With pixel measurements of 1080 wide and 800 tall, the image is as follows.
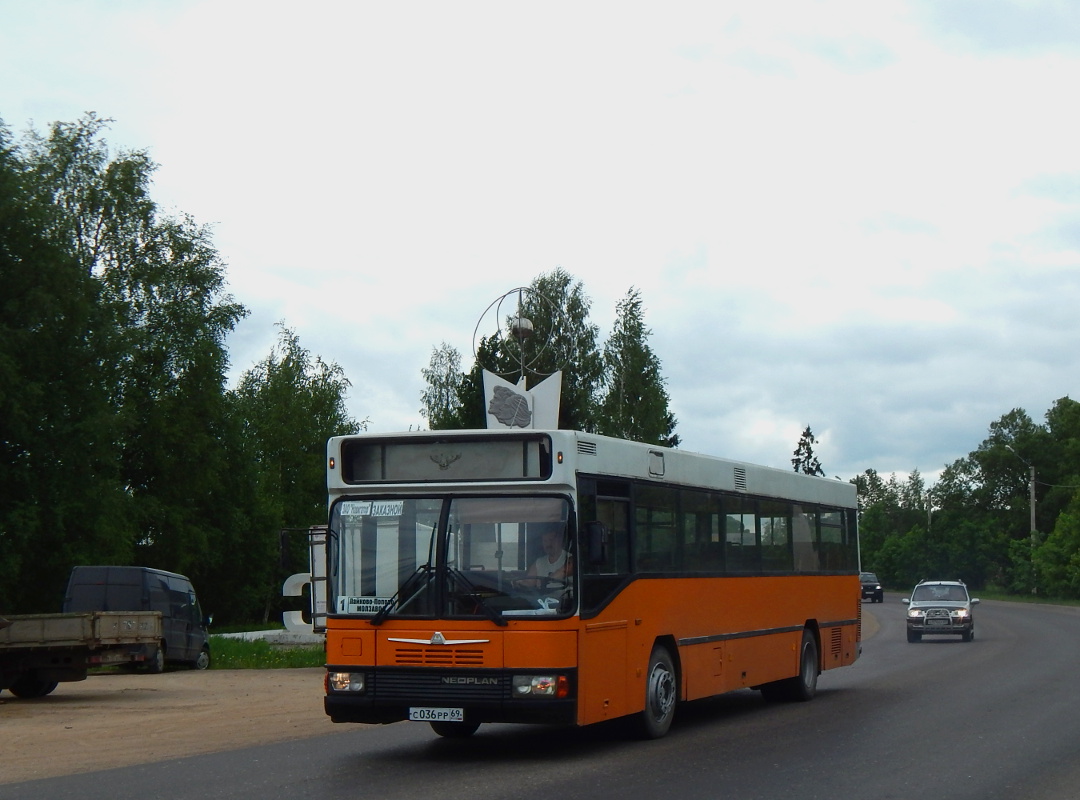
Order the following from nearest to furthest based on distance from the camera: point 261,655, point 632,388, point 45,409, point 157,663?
point 157,663 → point 261,655 → point 45,409 → point 632,388

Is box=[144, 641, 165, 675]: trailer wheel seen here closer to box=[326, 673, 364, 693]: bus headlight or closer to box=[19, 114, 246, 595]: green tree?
box=[326, 673, 364, 693]: bus headlight

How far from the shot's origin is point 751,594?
15805mm

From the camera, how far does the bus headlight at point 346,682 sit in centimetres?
1170

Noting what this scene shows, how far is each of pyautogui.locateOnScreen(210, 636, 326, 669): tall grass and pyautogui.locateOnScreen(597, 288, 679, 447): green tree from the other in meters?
32.8

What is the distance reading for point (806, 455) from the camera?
159 meters

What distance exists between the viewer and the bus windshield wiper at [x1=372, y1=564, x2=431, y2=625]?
11648 mm

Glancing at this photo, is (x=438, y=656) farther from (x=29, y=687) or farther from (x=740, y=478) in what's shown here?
(x=29, y=687)

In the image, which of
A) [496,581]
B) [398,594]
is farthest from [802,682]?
[398,594]

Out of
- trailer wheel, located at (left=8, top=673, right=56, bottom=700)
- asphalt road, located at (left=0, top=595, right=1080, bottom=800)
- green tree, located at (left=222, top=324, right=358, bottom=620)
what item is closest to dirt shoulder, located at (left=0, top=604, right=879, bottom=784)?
trailer wheel, located at (left=8, top=673, right=56, bottom=700)

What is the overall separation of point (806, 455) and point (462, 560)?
495 feet

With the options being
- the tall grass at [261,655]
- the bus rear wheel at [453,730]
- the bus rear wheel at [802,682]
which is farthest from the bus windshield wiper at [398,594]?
the tall grass at [261,655]

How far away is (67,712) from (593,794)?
11678 mm

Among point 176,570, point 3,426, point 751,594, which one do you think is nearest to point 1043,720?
point 751,594

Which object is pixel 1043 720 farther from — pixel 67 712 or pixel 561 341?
pixel 561 341
